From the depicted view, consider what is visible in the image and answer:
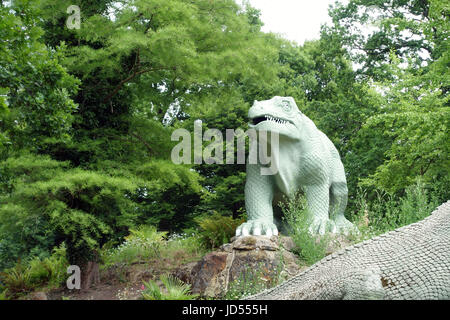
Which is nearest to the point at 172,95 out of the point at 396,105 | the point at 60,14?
the point at 60,14

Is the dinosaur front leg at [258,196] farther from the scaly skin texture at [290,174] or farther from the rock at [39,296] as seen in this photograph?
the rock at [39,296]

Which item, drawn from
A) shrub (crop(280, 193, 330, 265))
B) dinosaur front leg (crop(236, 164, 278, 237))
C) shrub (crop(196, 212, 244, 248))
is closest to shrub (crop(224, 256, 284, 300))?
shrub (crop(280, 193, 330, 265))

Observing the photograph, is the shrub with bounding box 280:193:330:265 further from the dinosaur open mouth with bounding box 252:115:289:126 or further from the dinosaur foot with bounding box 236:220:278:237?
the dinosaur open mouth with bounding box 252:115:289:126

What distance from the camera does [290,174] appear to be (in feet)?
22.5

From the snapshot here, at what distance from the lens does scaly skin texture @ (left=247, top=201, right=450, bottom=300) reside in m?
2.96

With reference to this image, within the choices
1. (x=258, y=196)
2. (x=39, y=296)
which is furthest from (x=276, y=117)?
(x=39, y=296)

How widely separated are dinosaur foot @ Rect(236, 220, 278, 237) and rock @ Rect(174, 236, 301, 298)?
0.16 metres

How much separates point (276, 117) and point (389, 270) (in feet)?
11.8

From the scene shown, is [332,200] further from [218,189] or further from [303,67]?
[303,67]

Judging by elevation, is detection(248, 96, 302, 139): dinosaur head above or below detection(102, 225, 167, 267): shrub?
above

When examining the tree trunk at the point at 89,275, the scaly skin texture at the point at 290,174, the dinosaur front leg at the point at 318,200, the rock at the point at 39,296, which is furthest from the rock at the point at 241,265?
the rock at the point at 39,296

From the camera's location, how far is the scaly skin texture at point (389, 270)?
296 cm

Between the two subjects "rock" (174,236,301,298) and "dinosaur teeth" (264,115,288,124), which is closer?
"rock" (174,236,301,298)

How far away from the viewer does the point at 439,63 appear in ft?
33.3
